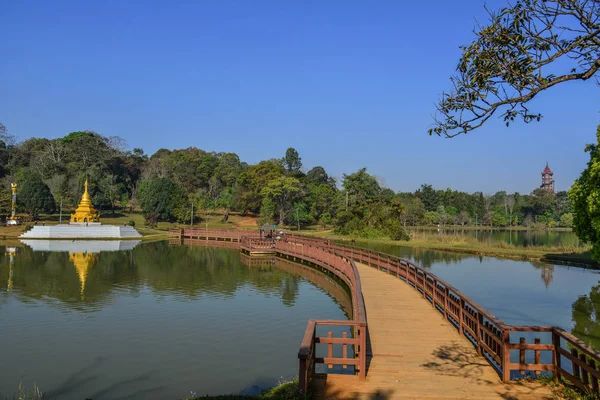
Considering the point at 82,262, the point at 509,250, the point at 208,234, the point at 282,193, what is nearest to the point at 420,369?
the point at 82,262

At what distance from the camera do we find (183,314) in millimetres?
17297

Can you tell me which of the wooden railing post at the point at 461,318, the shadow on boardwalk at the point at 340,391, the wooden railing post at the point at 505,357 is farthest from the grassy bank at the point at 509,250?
the shadow on boardwalk at the point at 340,391

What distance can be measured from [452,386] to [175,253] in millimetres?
35889

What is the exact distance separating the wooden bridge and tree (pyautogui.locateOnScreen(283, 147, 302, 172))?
98791 millimetres

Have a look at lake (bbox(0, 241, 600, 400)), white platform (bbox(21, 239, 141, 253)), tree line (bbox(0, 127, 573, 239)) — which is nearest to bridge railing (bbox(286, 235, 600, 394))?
lake (bbox(0, 241, 600, 400))

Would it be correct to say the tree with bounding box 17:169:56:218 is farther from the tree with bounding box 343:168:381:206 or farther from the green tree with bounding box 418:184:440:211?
the green tree with bounding box 418:184:440:211

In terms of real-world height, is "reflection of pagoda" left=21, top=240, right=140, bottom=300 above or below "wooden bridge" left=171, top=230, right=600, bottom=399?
below

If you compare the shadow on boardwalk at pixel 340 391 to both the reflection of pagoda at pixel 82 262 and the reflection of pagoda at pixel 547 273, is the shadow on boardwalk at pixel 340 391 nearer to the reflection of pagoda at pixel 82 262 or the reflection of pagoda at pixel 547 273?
the reflection of pagoda at pixel 82 262

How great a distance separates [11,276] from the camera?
25500 mm

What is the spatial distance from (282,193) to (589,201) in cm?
5636

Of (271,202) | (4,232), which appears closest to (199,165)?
(271,202)

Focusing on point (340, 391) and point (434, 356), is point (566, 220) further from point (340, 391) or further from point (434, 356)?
point (340, 391)

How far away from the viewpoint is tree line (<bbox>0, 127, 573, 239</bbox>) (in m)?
65.8

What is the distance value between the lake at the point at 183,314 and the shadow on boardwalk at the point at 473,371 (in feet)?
11.8
